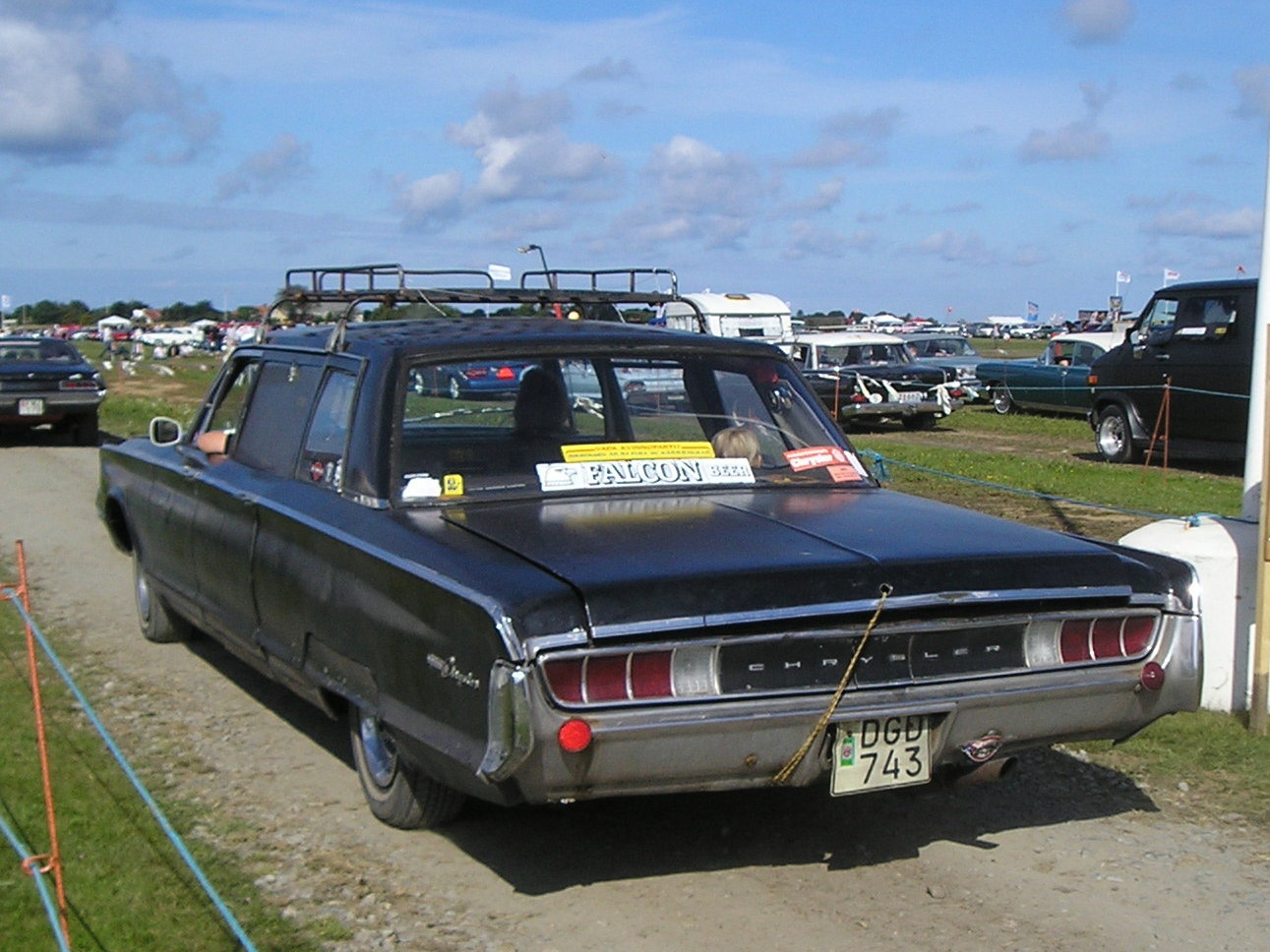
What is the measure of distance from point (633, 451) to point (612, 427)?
63cm

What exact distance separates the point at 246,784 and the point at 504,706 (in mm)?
2252

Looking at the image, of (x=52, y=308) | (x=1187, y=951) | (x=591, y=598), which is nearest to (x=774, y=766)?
(x=591, y=598)

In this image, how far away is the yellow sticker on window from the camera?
5.50m

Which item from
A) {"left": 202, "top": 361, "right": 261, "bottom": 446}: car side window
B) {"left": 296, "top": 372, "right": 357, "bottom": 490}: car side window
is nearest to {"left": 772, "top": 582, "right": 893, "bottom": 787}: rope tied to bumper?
{"left": 296, "top": 372, "right": 357, "bottom": 490}: car side window

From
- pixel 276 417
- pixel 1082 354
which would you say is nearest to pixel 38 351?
pixel 1082 354

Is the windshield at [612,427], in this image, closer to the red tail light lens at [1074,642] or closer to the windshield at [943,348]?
the red tail light lens at [1074,642]

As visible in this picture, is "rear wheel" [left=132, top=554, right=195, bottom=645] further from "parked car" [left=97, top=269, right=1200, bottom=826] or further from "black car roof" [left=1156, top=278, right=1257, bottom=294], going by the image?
"black car roof" [left=1156, top=278, right=1257, bottom=294]

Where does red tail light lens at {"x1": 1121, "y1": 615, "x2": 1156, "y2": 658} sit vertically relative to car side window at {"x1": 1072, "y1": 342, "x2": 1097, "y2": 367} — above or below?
below

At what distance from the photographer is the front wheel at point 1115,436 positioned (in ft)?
60.1

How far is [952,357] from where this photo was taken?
31.0m

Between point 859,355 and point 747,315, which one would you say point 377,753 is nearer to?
point 859,355

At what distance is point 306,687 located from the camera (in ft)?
17.7

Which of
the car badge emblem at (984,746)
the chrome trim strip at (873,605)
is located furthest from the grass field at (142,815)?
the car badge emblem at (984,746)

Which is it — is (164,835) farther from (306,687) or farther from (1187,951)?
(1187,951)
